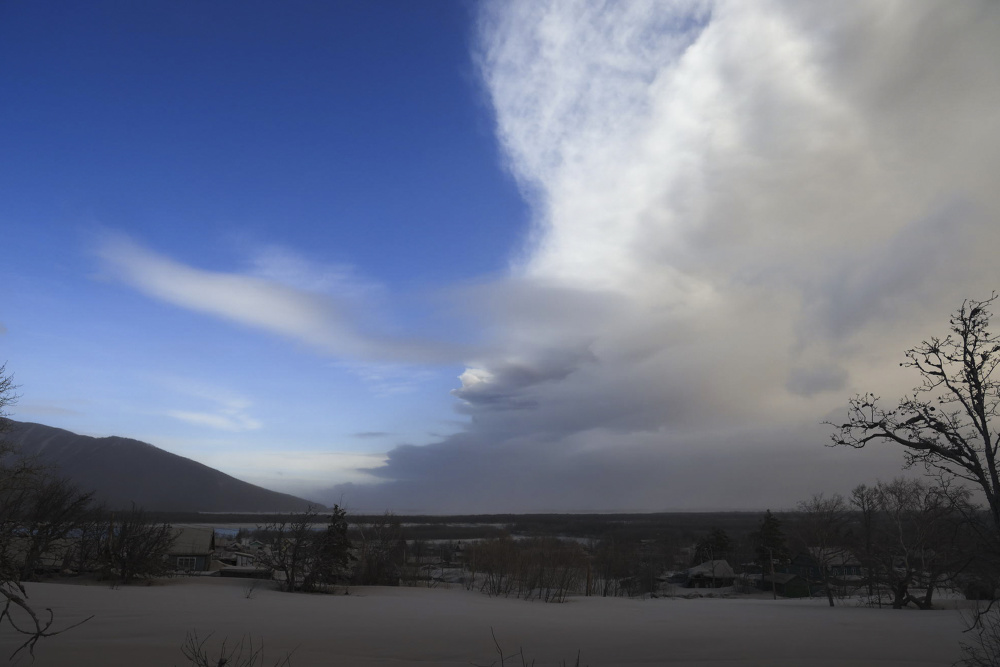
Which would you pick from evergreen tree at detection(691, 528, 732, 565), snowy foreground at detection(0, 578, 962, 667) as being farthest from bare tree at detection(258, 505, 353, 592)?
evergreen tree at detection(691, 528, 732, 565)

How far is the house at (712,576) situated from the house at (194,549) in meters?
49.8

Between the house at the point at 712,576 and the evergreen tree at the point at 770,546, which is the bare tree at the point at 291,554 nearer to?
the house at the point at 712,576

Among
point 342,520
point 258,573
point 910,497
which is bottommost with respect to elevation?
point 258,573

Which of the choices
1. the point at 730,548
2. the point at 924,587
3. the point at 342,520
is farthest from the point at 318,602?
the point at 730,548

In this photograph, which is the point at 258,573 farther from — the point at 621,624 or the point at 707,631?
the point at 707,631

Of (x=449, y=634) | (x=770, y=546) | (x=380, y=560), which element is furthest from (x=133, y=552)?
(x=770, y=546)

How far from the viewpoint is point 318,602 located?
1139 inches

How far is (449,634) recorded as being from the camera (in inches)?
719

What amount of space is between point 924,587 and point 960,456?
30.6m

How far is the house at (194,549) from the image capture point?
5275 centimetres

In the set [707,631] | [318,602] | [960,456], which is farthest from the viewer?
[318,602]

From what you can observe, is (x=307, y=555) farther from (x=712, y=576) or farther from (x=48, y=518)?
(x=712, y=576)

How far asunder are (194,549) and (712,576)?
51.8 metres

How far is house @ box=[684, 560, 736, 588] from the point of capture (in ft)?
214
